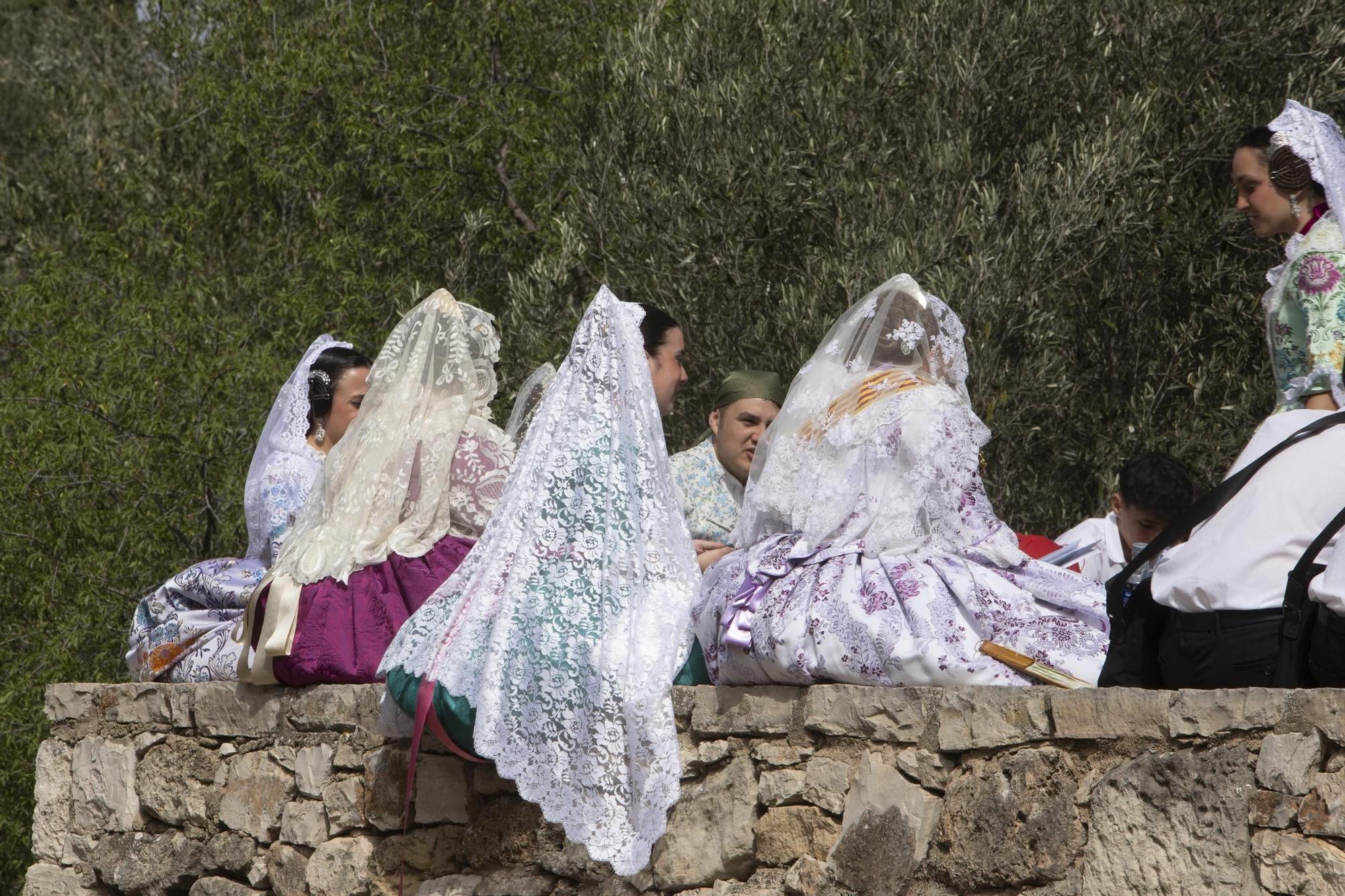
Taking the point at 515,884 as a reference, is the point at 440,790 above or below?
above

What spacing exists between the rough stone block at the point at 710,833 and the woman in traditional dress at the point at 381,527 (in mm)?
1280

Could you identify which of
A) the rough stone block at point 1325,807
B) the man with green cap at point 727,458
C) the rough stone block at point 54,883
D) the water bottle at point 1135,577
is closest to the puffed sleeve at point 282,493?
the man with green cap at point 727,458

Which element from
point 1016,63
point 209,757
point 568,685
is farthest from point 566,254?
point 568,685

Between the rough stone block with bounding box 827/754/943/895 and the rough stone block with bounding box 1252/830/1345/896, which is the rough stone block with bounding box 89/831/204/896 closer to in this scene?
the rough stone block with bounding box 827/754/943/895

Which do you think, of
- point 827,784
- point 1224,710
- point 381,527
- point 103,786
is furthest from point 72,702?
point 1224,710

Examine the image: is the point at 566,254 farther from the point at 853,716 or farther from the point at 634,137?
the point at 853,716

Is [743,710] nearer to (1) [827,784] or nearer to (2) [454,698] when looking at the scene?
(1) [827,784]

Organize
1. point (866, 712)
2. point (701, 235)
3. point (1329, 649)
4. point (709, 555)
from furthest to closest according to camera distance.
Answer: point (701, 235)
point (709, 555)
point (866, 712)
point (1329, 649)

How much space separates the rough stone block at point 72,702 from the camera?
6.02 m

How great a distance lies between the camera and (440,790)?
185 inches

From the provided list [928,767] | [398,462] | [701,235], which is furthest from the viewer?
[701,235]

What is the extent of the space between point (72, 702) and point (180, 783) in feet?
2.47

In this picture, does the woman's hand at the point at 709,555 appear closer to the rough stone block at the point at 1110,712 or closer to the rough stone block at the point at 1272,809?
the rough stone block at the point at 1110,712

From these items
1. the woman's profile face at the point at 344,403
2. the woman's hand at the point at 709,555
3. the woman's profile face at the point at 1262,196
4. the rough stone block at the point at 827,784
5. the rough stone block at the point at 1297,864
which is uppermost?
the woman's profile face at the point at 344,403
